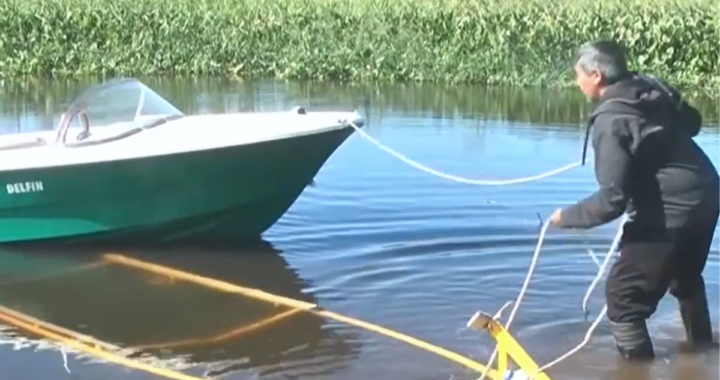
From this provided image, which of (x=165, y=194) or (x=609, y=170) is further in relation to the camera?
(x=165, y=194)

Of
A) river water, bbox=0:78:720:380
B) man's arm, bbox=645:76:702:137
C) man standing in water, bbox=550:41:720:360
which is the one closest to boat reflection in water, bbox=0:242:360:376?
river water, bbox=0:78:720:380

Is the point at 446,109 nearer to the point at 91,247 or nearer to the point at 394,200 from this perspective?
the point at 394,200

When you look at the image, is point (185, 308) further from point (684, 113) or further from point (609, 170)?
point (684, 113)

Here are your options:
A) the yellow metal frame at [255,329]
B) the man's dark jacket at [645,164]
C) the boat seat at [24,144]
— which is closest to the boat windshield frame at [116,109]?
the boat seat at [24,144]

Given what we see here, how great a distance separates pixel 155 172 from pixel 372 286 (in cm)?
188

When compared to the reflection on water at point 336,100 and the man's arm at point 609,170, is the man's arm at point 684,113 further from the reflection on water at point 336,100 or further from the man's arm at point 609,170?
the reflection on water at point 336,100

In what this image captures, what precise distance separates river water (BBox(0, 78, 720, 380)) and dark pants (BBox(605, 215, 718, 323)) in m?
0.44

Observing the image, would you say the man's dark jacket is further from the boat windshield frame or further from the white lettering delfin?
the white lettering delfin

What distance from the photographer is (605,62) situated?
214 inches

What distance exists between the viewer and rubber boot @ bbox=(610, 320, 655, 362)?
18.9 feet

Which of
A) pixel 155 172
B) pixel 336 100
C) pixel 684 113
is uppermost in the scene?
pixel 684 113

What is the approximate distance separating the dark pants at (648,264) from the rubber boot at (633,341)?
58 mm

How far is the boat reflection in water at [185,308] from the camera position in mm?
6301

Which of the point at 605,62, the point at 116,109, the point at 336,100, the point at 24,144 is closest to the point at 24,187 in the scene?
the point at 24,144
